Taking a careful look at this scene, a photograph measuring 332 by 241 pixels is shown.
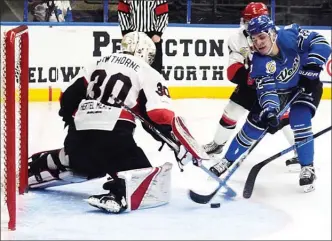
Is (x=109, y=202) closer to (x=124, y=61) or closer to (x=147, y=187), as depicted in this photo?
(x=147, y=187)

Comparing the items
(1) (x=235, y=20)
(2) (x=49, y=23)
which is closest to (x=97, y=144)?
(2) (x=49, y=23)

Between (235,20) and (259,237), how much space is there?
3230 mm

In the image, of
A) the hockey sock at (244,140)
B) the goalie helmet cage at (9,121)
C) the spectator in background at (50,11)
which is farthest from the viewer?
the spectator in background at (50,11)

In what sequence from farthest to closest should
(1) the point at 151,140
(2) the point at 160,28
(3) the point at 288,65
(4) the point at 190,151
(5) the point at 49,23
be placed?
1. (5) the point at 49,23
2. (2) the point at 160,28
3. (1) the point at 151,140
4. (3) the point at 288,65
5. (4) the point at 190,151

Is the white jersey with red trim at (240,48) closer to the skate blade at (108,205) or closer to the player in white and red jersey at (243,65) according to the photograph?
the player in white and red jersey at (243,65)

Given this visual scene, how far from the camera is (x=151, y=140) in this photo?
3.91 metres

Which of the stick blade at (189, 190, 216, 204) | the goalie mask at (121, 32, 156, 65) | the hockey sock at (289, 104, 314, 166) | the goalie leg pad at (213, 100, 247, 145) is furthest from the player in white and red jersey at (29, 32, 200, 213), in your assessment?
the goalie leg pad at (213, 100, 247, 145)

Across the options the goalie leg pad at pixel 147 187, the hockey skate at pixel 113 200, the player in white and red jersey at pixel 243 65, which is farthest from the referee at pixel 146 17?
the hockey skate at pixel 113 200

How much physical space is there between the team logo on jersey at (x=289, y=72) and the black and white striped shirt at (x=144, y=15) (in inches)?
57.4

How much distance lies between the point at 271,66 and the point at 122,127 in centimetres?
62

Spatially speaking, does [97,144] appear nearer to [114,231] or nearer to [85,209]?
[85,209]

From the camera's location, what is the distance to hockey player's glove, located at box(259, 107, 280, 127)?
2.77m

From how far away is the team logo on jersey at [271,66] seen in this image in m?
2.84

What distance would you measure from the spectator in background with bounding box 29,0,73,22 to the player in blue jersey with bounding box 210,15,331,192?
8.47 feet
